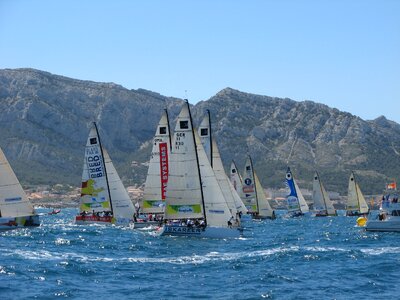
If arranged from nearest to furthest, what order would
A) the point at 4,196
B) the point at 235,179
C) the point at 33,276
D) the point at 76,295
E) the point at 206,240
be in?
the point at 76,295, the point at 33,276, the point at 206,240, the point at 4,196, the point at 235,179

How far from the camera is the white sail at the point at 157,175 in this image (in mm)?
78000

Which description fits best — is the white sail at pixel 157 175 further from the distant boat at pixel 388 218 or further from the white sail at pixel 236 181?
the white sail at pixel 236 181

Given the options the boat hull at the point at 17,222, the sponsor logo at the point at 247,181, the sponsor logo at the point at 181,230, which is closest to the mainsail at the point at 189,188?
the sponsor logo at the point at 181,230

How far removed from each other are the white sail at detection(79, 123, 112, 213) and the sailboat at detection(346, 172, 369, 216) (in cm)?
5955

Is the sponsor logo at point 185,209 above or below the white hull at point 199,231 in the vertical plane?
above

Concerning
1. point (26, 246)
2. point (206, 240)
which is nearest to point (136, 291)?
point (26, 246)

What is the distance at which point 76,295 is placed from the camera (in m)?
32.9

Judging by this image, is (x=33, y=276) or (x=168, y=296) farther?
(x=33, y=276)

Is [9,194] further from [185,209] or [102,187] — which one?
[102,187]

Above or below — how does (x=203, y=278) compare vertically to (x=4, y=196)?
below

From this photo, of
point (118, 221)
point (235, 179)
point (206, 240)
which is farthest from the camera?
point (235, 179)

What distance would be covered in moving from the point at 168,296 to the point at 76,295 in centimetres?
378

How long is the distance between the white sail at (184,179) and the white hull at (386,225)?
22459mm

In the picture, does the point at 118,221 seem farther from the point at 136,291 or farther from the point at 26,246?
the point at 136,291
